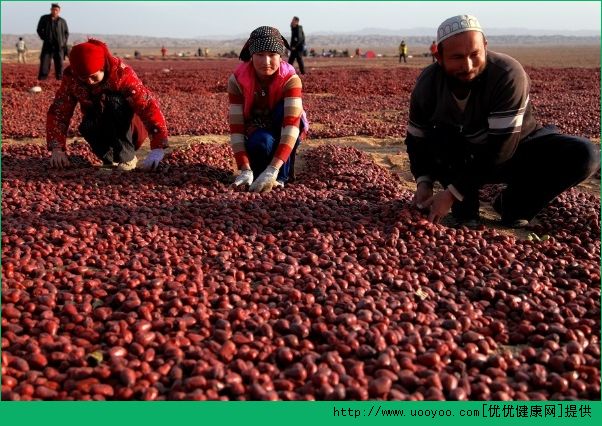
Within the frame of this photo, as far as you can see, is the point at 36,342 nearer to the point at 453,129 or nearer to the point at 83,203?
the point at 83,203

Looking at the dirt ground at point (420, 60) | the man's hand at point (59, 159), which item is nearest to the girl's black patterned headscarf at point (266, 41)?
the man's hand at point (59, 159)

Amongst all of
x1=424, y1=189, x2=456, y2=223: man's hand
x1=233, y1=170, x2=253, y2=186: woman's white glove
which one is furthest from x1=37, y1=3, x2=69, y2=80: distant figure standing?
x1=424, y1=189, x2=456, y2=223: man's hand

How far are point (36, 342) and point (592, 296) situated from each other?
3.24 m

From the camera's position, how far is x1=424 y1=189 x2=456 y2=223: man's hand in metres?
4.39

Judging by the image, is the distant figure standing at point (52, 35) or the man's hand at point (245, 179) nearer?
the man's hand at point (245, 179)

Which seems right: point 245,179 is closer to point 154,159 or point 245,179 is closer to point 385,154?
point 154,159

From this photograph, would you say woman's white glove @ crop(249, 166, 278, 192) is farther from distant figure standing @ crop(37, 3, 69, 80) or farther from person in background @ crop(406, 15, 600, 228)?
distant figure standing @ crop(37, 3, 69, 80)

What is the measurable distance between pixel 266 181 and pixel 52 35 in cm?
1274

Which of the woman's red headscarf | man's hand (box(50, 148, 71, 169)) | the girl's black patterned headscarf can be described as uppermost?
the girl's black patterned headscarf

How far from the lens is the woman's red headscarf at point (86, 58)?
5289 mm

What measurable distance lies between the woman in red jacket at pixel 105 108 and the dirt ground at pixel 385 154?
0.99m

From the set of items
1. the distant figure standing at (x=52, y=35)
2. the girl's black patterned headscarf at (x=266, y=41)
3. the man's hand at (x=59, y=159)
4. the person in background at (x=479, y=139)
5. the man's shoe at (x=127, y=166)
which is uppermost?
the distant figure standing at (x=52, y=35)

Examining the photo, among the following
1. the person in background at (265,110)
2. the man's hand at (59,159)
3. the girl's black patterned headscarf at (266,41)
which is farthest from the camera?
the man's hand at (59,159)

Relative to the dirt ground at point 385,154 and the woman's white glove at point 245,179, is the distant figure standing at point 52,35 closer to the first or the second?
the dirt ground at point 385,154
